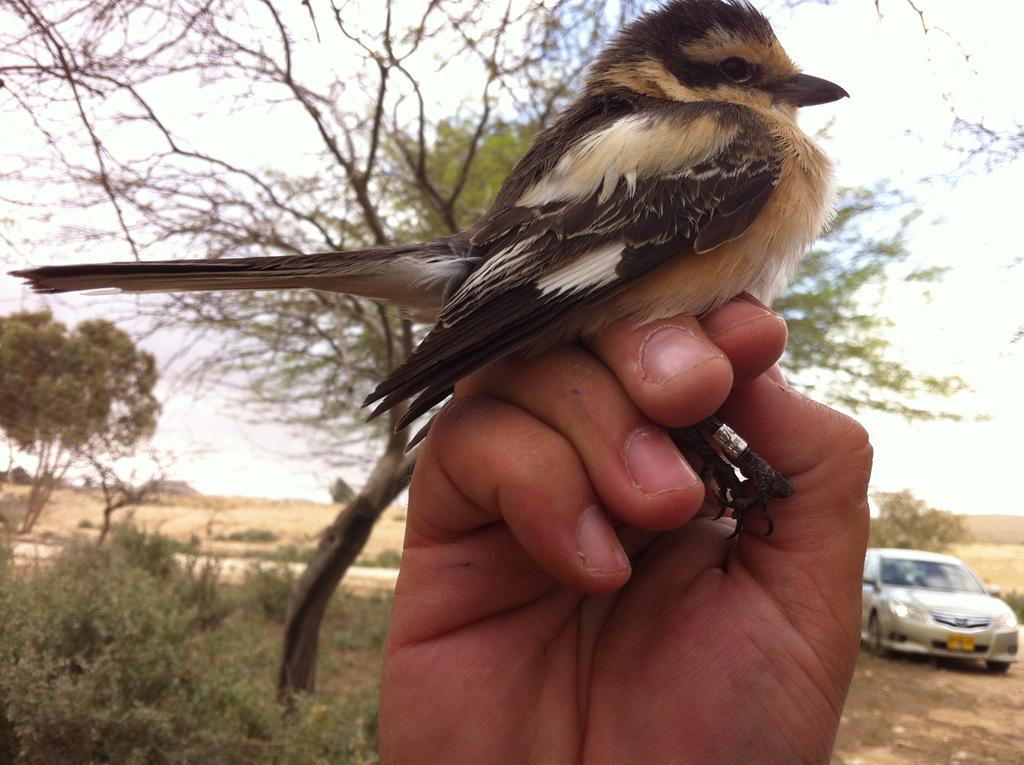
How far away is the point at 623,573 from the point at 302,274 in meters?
0.96

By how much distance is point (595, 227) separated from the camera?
1492mm

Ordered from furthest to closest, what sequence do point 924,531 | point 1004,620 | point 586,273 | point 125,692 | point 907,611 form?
point 924,531, point 907,611, point 1004,620, point 125,692, point 586,273

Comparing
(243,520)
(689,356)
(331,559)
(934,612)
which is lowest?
(243,520)

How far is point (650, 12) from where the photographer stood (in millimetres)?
2107

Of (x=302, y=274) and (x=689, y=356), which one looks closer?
(x=689, y=356)

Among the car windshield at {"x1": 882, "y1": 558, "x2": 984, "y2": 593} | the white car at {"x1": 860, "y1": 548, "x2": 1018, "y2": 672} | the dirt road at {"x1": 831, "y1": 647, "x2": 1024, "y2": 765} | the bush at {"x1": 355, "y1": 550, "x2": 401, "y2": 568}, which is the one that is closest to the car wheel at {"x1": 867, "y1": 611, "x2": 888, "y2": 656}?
the white car at {"x1": 860, "y1": 548, "x2": 1018, "y2": 672}

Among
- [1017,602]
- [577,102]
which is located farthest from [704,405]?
[1017,602]

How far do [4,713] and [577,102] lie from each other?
339cm

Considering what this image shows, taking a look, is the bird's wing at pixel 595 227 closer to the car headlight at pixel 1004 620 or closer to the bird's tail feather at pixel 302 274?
the bird's tail feather at pixel 302 274

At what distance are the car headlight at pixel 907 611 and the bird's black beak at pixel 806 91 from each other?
8055 mm

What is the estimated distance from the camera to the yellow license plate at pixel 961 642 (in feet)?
23.5

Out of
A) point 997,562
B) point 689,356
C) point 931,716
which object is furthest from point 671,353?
point 997,562

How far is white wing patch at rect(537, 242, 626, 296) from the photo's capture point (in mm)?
1384

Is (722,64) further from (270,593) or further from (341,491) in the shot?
(270,593)
